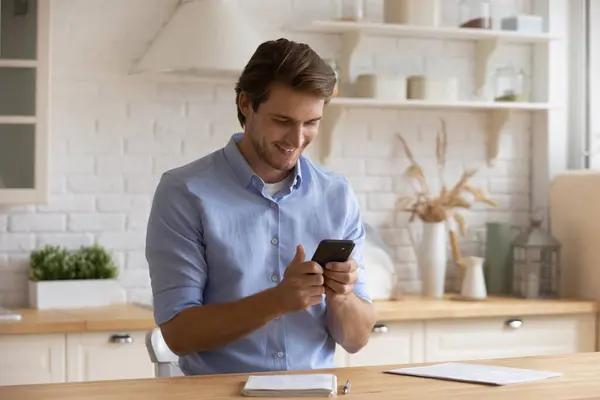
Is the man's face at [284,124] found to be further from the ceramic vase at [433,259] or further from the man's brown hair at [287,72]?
the ceramic vase at [433,259]

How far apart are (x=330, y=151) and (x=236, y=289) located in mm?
2147

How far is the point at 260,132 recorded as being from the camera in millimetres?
2537

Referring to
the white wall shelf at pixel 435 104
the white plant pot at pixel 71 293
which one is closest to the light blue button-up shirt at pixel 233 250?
the white plant pot at pixel 71 293

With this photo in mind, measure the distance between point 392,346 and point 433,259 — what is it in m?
0.59

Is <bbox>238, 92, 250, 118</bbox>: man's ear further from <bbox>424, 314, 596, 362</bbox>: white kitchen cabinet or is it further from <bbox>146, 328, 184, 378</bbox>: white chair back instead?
<bbox>424, 314, 596, 362</bbox>: white kitchen cabinet

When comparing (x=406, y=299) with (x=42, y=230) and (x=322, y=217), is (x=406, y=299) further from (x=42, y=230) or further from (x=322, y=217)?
(x=322, y=217)

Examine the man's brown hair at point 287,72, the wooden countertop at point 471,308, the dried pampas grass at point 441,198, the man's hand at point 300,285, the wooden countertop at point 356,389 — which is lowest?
the wooden countertop at point 471,308

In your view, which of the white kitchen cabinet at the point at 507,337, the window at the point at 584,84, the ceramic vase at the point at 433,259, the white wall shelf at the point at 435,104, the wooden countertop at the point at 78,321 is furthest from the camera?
the window at the point at 584,84

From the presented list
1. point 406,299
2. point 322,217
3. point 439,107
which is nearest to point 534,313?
point 406,299

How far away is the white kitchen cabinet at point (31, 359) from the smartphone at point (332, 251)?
1660 millimetres

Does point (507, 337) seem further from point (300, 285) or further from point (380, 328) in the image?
point (300, 285)

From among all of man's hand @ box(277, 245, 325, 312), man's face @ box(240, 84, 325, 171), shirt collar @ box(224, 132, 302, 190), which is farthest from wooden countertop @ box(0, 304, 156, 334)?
man's hand @ box(277, 245, 325, 312)

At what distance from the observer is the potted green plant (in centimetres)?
403

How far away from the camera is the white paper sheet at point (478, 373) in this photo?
2.30 metres
